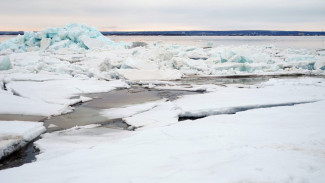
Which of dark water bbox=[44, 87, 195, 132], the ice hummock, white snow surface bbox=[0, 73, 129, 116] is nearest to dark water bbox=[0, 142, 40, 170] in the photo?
dark water bbox=[44, 87, 195, 132]

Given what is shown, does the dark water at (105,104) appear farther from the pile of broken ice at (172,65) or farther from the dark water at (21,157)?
the pile of broken ice at (172,65)

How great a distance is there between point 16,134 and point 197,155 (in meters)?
2.27

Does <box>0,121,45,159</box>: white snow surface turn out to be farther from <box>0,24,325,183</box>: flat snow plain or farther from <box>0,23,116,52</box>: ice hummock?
<box>0,23,116,52</box>: ice hummock

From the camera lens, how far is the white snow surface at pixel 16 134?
322 cm

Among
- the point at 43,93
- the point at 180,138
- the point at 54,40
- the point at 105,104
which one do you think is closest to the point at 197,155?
the point at 180,138

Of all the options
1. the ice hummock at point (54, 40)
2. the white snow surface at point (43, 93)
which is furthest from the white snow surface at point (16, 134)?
the ice hummock at point (54, 40)

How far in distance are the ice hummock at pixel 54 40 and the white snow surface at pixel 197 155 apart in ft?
65.7

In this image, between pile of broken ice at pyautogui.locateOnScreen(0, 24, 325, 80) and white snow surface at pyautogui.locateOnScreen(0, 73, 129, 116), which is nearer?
white snow surface at pyautogui.locateOnScreen(0, 73, 129, 116)

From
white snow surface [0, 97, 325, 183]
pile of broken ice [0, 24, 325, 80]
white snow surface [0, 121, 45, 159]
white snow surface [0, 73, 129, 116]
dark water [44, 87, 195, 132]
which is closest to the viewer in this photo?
white snow surface [0, 97, 325, 183]

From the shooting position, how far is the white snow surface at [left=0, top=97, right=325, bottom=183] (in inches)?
83.8

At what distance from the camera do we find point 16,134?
3.54 metres

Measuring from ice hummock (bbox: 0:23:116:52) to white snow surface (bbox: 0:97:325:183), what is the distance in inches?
789

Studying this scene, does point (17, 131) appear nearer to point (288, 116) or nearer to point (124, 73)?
point (288, 116)

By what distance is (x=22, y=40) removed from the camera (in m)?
22.9
